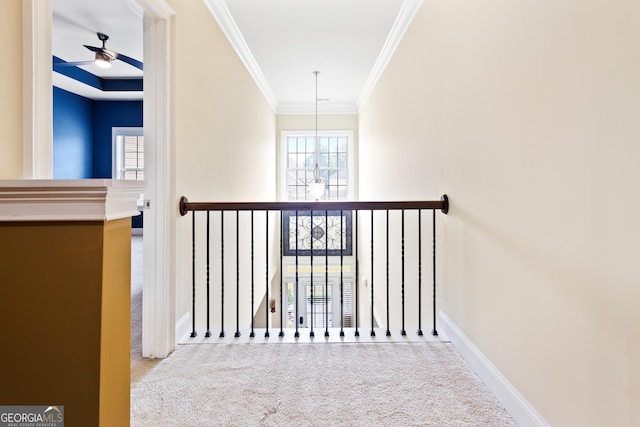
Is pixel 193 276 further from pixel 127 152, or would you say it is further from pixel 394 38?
pixel 127 152

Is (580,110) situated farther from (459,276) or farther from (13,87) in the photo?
(13,87)

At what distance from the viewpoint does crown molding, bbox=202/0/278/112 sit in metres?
2.58

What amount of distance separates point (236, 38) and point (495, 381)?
3386 mm

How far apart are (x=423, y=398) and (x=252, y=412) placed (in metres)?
0.76

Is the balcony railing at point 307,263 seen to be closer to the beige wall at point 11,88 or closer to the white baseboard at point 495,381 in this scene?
the white baseboard at point 495,381

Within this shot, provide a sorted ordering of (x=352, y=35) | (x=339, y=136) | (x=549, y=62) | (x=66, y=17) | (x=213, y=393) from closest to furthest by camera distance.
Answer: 1. (x=549, y=62)
2. (x=213, y=393)
3. (x=66, y=17)
4. (x=352, y=35)
5. (x=339, y=136)

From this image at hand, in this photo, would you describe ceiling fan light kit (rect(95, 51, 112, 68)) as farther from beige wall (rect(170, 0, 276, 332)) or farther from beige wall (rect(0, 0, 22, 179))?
beige wall (rect(0, 0, 22, 179))

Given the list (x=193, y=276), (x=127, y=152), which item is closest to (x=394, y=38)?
(x=193, y=276)

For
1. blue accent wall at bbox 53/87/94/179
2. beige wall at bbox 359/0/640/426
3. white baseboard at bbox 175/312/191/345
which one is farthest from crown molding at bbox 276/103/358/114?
white baseboard at bbox 175/312/191/345

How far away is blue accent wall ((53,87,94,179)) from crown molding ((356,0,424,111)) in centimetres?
478

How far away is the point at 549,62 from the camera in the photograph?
1.11m

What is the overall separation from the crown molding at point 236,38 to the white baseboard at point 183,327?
228cm

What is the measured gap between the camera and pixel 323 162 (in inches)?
248

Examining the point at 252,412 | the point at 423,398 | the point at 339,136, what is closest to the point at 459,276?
the point at 423,398
